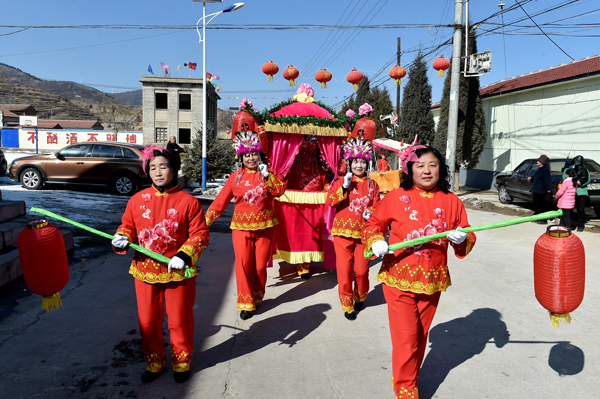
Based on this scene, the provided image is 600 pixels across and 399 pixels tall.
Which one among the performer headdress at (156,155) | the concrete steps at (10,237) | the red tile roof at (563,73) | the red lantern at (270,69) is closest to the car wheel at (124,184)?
the concrete steps at (10,237)

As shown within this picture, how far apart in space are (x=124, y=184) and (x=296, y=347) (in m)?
10.1

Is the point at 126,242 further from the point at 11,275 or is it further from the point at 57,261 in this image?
the point at 11,275

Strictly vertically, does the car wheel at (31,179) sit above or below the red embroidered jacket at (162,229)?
above

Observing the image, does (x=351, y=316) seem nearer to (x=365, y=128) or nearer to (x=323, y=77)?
(x=365, y=128)

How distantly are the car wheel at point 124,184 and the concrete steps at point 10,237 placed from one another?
5940 millimetres

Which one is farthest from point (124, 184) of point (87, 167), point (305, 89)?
point (305, 89)

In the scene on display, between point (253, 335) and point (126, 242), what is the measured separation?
1.66 meters

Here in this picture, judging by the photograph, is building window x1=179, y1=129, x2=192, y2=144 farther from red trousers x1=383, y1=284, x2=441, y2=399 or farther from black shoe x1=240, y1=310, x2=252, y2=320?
red trousers x1=383, y1=284, x2=441, y2=399

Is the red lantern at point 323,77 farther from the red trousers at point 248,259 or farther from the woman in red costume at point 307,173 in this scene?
the red trousers at point 248,259

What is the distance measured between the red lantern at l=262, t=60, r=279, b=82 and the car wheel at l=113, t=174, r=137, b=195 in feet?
22.6

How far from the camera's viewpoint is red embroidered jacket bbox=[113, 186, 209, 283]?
2.91 metres

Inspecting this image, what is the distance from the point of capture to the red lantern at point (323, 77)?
7426 mm

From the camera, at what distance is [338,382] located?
3090mm

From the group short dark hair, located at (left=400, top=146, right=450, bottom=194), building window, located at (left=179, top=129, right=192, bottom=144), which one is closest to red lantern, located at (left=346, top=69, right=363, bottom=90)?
short dark hair, located at (left=400, top=146, right=450, bottom=194)
